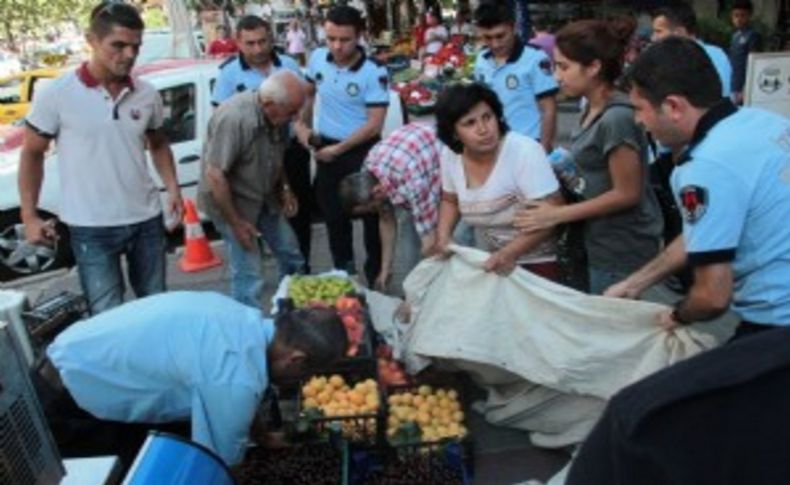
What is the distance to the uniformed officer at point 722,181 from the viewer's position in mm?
1977

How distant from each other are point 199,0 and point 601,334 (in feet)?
55.9

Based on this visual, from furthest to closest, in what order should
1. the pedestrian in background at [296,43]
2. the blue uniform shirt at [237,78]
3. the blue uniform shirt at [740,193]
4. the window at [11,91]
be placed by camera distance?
1. the pedestrian in background at [296,43]
2. the window at [11,91]
3. the blue uniform shirt at [237,78]
4. the blue uniform shirt at [740,193]

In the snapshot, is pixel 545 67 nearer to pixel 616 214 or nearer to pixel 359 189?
pixel 359 189

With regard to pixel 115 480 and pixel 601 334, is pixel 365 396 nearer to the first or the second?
pixel 601 334

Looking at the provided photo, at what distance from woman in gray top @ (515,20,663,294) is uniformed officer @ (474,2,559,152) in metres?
1.54

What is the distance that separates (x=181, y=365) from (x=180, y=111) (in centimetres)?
473

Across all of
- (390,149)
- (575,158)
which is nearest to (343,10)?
(390,149)

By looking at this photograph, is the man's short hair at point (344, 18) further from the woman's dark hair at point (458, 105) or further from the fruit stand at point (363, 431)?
the fruit stand at point (363, 431)

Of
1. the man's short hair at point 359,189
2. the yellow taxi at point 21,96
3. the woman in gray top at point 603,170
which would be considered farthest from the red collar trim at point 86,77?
the yellow taxi at point 21,96

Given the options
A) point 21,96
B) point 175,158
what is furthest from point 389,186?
point 21,96

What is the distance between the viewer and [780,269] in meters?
2.11

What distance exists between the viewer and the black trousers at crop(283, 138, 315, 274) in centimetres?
546

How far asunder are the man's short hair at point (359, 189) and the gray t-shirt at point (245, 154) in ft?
1.98

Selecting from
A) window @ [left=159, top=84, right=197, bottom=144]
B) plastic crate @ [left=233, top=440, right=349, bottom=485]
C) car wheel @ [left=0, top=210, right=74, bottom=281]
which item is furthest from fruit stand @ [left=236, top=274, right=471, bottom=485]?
car wheel @ [left=0, top=210, right=74, bottom=281]
